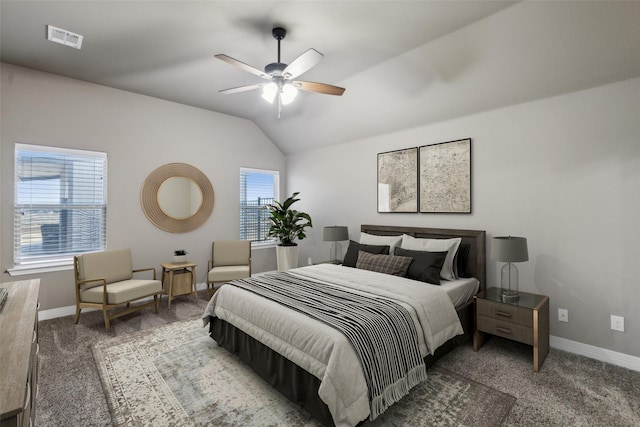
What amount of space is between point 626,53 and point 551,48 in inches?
21.4

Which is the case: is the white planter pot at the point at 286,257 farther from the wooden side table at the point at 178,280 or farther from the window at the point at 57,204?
the window at the point at 57,204

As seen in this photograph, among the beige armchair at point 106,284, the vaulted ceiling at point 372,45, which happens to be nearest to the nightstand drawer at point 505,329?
the vaulted ceiling at point 372,45

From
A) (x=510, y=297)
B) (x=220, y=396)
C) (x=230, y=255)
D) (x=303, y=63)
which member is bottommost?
(x=220, y=396)

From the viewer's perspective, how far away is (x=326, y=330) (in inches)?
79.1

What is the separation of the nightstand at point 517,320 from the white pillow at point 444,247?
0.46 metres

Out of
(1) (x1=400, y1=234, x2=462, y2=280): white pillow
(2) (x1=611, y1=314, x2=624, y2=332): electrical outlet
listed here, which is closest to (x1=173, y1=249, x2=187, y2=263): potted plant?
(1) (x1=400, y1=234, x2=462, y2=280): white pillow

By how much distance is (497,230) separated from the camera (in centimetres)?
346

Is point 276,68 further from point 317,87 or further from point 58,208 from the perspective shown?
point 58,208

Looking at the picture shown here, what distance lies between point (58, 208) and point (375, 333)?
440 centimetres

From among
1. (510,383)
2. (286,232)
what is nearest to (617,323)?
(510,383)

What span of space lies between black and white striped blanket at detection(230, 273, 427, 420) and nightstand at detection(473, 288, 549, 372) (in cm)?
102

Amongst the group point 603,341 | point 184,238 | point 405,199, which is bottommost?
point 603,341

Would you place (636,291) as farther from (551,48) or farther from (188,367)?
(188,367)

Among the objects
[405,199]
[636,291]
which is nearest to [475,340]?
[636,291]
